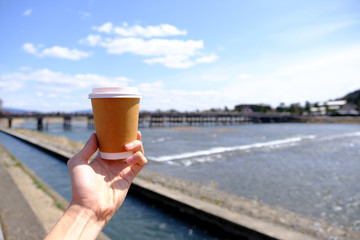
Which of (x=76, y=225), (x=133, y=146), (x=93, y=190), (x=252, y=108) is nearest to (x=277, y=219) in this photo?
(x=133, y=146)

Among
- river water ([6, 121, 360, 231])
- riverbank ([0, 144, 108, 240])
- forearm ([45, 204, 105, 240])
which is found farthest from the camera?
river water ([6, 121, 360, 231])

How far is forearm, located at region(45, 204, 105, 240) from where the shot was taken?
127cm

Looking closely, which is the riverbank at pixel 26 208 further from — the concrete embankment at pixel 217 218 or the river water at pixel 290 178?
the river water at pixel 290 178

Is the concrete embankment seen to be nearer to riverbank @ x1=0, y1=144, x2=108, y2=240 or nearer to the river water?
riverbank @ x1=0, y1=144, x2=108, y2=240

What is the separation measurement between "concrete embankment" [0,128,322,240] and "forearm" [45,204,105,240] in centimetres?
358

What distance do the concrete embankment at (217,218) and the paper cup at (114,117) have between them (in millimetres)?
3528

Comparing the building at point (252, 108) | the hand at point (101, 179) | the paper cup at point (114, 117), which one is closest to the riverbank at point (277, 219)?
the hand at point (101, 179)

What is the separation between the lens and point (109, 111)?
1.61 metres

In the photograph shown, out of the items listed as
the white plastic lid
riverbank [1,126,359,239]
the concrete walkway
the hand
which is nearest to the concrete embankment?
riverbank [1,126,359,239]

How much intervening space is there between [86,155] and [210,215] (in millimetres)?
4119

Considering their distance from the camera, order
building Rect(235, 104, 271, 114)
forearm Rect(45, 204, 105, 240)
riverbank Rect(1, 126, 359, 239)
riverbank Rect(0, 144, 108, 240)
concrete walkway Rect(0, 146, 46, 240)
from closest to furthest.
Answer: forearm Rect(45, 204, 105, 240), concrete walkway Rect(0, 146, 46, 240), riverbank Rect(0, 144, 108, 240), riverbank Rect(1, 126, 359, 239), building Rect(235, 104, 271, 114)

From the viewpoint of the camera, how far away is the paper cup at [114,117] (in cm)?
158

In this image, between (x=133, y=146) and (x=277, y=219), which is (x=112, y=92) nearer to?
(x=133, y=146)

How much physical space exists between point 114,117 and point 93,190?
0.46 m
